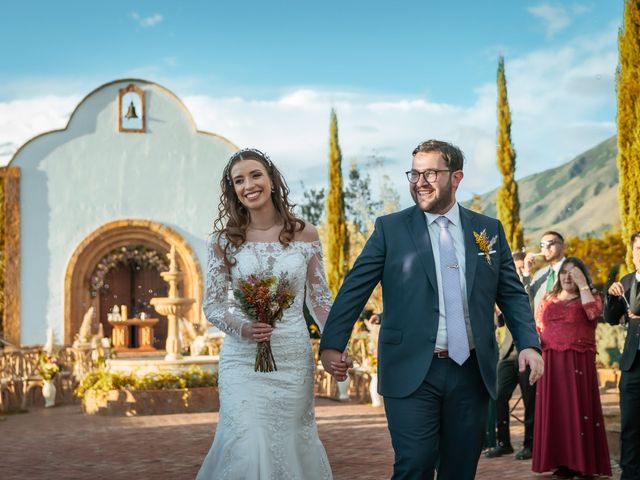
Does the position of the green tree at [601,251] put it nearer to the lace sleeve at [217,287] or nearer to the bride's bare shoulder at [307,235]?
the bride's bare shoulder at [307,235]

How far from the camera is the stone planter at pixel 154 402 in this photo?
14.4 m

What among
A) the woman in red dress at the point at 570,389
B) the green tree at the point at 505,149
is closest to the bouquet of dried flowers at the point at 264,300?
the woman in red dress at the point at 570,389

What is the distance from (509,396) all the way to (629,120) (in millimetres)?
4873

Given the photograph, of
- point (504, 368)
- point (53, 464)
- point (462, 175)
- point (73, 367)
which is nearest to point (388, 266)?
point (462, 175)

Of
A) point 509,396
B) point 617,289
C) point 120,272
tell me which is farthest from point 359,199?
point 617,289

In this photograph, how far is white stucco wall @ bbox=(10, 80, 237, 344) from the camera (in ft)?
74.5

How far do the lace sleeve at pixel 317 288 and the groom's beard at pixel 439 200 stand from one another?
1.06 meters

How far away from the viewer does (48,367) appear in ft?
53.3

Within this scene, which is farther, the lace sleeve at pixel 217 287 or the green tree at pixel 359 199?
the green tree at pixel 359 199

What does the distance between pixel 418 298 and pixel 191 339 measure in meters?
16.4

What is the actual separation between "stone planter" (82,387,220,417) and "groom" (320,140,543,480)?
1037 cm

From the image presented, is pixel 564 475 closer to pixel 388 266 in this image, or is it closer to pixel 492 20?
pixel 388 266

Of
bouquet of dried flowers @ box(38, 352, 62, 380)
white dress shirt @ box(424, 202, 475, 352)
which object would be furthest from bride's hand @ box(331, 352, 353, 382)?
bouquet of dried flowers @ box(38, 352, 62, 380)

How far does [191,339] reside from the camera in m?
20.4
